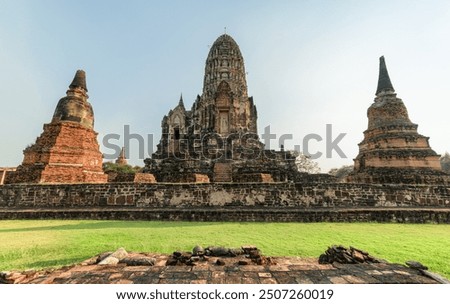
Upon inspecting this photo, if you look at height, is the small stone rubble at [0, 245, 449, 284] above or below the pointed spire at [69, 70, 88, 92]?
below

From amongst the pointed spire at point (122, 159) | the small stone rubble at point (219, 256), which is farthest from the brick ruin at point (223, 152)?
the pointed spire at point (122, 159)

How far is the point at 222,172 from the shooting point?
17594mm

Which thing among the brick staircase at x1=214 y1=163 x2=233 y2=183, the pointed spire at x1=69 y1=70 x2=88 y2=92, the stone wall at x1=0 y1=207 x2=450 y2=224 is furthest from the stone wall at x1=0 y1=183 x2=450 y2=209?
the pointed spire at x1=69 y1=70 x2=88 y2=92

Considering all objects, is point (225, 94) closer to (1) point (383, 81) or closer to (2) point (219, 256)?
(1) point (383, 81)

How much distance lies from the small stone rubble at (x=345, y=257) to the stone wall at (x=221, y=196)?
5820 mm

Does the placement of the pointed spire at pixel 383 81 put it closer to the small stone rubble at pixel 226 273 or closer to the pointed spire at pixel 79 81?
the small stone rubble at pixel 226 273

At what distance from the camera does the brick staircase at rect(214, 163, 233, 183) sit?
17062mm

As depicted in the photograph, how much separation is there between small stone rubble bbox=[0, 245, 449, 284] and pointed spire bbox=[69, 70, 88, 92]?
16057 mm

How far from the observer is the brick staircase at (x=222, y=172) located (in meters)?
17.1

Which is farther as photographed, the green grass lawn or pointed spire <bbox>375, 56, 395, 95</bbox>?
pointed spire <bbox>375, 56, 395, 95</bbox>

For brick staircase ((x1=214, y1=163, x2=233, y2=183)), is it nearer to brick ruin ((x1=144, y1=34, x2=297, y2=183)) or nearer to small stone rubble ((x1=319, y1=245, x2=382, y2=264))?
brick ruin ((x1=144, y1=34, x2=297, y2=183))

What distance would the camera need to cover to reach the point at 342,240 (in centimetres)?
504
